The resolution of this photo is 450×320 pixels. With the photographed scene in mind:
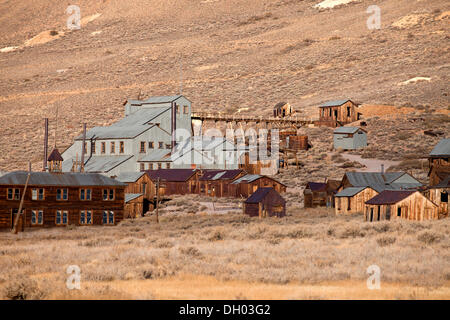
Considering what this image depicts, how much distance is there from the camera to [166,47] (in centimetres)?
17262

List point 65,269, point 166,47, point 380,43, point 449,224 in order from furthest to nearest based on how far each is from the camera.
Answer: point 166,47 → point 380,43 → point 449,224 → point 65,269

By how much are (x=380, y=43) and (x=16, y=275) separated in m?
127

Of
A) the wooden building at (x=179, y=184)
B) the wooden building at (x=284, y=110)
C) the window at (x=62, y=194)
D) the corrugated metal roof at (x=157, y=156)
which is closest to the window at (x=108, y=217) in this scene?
the window at (x=62, y=194)

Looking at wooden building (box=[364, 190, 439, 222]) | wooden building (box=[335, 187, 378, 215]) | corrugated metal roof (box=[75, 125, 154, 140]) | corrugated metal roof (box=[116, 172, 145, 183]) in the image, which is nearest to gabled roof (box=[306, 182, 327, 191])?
wooden building (box=[335, 187, 378, 215])

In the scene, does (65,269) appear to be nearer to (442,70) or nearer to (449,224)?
(449,224)

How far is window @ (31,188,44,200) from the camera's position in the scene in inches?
1790

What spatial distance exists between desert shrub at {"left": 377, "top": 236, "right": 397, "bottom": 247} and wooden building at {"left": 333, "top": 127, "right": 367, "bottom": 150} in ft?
158

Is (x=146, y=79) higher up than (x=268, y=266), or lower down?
higher up

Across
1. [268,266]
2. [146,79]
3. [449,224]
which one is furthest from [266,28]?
[268,266]

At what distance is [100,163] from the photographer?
74.1 m

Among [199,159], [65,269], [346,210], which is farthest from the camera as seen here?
[199,159]

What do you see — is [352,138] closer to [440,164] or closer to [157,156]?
[157,156]

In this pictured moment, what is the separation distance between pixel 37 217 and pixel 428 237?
2467 centimetres

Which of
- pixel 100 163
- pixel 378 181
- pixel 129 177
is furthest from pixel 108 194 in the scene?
pixel 100 163
